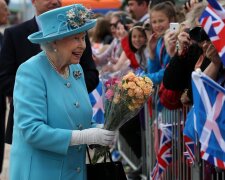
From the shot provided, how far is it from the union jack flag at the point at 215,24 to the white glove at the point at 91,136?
31.8 inches

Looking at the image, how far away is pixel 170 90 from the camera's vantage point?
5.66 meters

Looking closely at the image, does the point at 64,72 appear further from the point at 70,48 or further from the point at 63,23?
the point at 63,23

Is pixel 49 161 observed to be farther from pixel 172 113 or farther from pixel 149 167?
pixel 149 167

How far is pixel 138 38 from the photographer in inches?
299

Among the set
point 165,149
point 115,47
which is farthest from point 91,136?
point 115,47

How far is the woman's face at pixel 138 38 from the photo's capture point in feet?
24.9

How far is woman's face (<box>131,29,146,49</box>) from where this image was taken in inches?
299

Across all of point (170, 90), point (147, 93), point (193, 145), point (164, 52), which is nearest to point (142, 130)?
point (164, 52)

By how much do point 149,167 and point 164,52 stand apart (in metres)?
1.44

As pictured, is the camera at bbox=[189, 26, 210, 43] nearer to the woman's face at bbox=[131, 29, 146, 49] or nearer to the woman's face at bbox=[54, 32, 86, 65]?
the woman's face at bbox=[54, 32, 86, 65]

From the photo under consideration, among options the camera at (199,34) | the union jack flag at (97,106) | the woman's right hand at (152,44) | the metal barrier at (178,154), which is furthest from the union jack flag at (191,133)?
the union jack flag at (97,106)

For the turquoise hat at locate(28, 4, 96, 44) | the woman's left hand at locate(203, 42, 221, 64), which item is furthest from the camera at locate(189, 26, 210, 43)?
the turquoise hat at locate(28, 4, 96, 44)

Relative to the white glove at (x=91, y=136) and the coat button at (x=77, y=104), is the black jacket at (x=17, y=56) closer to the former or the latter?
the coat button at (x=77, y=104)

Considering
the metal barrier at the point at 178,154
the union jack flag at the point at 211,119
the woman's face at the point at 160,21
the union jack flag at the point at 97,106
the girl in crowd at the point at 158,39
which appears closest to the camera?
the union jack flag at the point at 211,119
